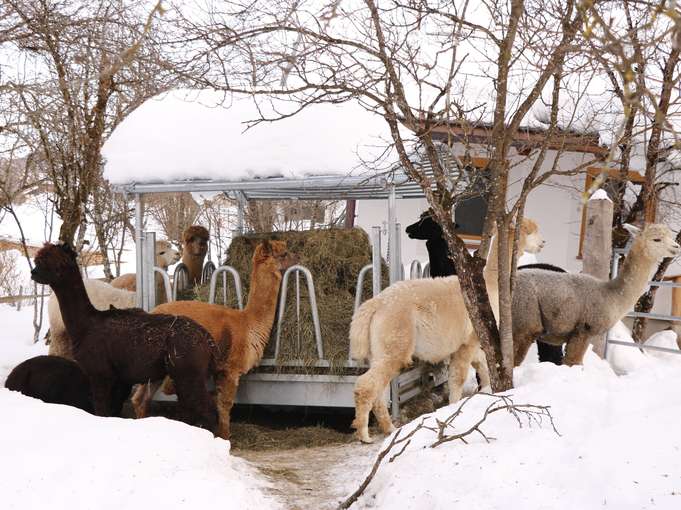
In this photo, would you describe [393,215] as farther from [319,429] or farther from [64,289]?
[64,289]

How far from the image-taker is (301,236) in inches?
325

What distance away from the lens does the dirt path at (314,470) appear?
455 cm

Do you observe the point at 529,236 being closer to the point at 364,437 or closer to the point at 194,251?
the point at 364,437

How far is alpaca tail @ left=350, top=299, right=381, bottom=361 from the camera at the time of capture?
6.58 metres

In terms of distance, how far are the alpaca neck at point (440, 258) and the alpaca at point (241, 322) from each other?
2.04m

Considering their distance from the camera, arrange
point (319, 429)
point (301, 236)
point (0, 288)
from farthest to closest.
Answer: point (0, 288) < point (301, 236) < point (319, 429)

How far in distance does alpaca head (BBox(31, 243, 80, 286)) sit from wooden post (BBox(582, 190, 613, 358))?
570 cm

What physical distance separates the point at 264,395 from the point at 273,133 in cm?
265

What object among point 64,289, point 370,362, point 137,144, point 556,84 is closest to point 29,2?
point 137,144

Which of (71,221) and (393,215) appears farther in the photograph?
(71,221)

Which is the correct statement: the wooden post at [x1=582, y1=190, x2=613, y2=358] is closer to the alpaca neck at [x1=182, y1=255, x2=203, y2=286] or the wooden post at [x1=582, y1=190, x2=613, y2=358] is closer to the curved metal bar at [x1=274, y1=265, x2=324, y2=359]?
the curved metal bar at [x1=274, y1=265, x2=324, y2=359]

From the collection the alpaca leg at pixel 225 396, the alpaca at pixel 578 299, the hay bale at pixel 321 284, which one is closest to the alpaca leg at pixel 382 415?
the hay bale at pixel 321 284

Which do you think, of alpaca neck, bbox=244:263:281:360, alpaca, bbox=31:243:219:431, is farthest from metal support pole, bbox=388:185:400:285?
alpaca, bbox=31:243:219:431

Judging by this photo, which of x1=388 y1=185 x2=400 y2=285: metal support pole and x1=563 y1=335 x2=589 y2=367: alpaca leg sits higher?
x1=388 y1=185 x2=400 y2=285: metal support pole
